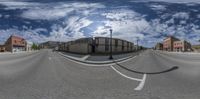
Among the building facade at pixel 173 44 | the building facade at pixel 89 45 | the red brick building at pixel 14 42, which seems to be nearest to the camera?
the red brick building at pixel 14 42

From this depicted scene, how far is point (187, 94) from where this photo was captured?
9.85 meters

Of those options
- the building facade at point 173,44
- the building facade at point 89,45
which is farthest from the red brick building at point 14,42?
the building facade at point 173,44

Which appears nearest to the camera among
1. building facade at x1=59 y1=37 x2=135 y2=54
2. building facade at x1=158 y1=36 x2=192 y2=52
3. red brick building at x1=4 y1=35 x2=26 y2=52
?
red brick building at x1=4 y1=35 x2=26 y2=52

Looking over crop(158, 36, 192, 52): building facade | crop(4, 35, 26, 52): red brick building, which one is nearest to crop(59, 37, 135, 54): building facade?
crop(4, 35, 26, 52): red brick building

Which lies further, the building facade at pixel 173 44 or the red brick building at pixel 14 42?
the building facade at pixel 173 44

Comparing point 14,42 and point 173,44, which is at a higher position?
point 14,42

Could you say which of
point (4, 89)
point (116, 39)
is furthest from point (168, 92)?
point (116, 39)

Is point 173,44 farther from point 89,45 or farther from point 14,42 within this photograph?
point 14,42

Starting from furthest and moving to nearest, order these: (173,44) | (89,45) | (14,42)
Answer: (173,44) < (89,45) < (14,42)

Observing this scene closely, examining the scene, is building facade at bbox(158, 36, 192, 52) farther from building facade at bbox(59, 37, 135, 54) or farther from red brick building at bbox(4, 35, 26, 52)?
red brick building at bbox(4, 35, 26, 52)

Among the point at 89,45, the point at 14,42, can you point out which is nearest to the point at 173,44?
the point at 89,45

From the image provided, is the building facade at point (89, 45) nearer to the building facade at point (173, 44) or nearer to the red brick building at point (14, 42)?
the red brick building at point (14, 42)

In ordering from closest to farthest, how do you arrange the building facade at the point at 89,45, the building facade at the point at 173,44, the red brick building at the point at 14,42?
1. the red brick building at the point at 14,42
2. the building facade at the point at 89,45
3. the building facade at the point at 173,44

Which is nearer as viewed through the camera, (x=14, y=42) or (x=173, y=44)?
(x=14, y=42)
